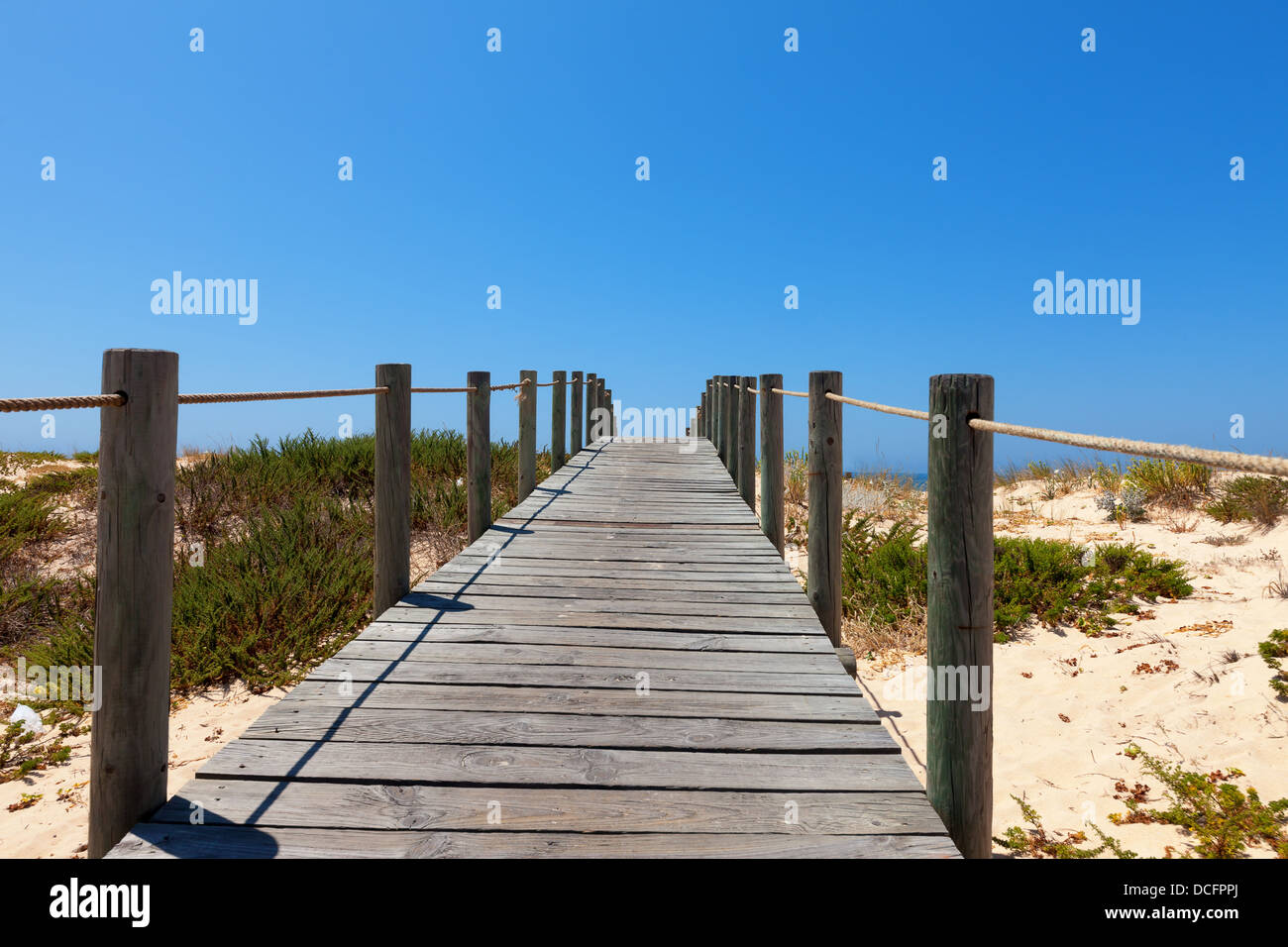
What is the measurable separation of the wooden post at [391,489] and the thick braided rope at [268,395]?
8cm

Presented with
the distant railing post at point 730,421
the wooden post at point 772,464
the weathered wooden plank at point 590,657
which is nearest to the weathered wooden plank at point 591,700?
the weathered wooden plank at point 590,657

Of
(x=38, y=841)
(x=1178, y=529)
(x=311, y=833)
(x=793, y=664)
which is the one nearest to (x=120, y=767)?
(x=311, y=833)

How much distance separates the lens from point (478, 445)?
5.27 meters

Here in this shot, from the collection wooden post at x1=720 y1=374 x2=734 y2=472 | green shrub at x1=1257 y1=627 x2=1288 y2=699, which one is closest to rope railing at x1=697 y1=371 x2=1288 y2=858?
green shrub at x1=1257 y1=627 x2=1288 y2=699

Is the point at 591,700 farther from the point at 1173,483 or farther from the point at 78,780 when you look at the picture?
the point at 1173,483

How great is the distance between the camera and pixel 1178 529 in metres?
7.91

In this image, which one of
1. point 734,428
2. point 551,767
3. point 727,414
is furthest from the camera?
point 727,414

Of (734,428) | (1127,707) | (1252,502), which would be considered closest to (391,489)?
(1127,707)

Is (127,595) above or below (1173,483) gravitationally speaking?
below

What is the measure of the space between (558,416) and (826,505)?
20.6 feet

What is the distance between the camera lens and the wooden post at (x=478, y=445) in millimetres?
5211

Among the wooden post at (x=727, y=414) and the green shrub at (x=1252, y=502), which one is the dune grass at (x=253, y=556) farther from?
the green shrub at (x=1252, y=502)
